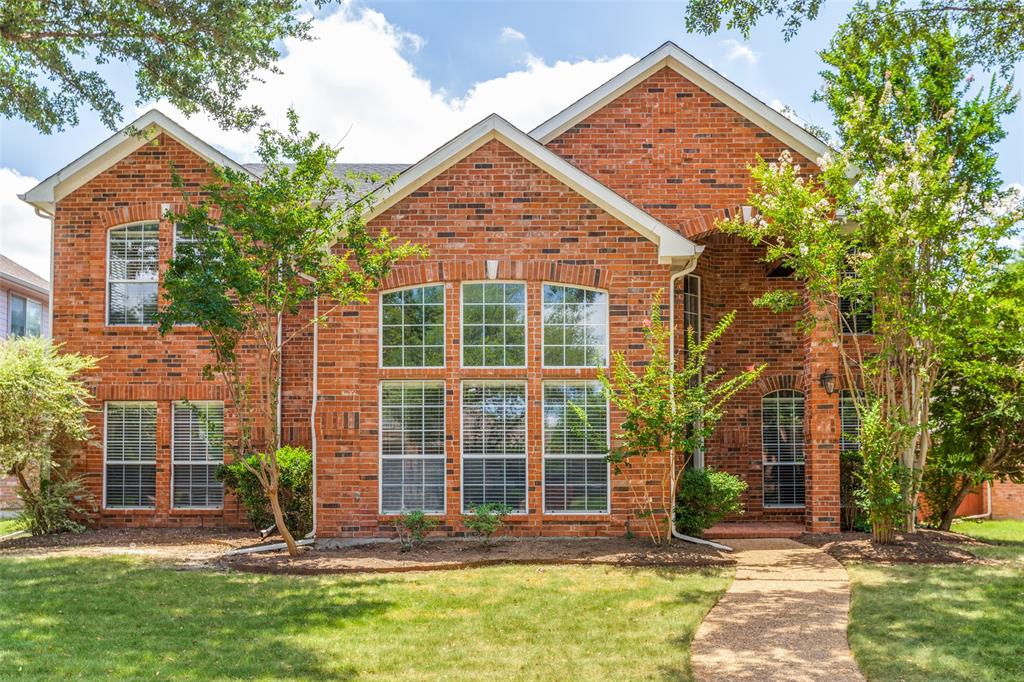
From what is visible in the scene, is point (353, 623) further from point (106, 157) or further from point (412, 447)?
point (106, 157)

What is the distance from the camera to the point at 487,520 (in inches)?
485

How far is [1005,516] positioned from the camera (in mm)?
19016

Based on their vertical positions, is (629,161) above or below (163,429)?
above

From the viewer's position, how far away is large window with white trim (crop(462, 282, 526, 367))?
13133 millimetres

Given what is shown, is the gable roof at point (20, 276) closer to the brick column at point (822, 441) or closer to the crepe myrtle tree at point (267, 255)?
the crepe myrtle tree at point (267, 255)

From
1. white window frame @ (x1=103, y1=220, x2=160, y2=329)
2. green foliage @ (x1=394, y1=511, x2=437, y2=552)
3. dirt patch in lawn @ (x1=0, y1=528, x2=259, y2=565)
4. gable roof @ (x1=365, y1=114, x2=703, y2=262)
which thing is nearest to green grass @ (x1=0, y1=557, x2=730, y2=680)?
dirt patch in lawn @ (x1=0, y1=528, x2=259, y2=565)

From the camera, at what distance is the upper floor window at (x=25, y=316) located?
27.1 metres

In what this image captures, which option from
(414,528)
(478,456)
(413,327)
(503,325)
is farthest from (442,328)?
(414,528)

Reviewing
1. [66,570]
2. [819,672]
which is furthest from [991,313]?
[66,570]

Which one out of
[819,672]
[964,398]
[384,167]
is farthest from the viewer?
[384,167]

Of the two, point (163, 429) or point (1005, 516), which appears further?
point (1005, 516)

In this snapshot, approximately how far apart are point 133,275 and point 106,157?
2049 mm

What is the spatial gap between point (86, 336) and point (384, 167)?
21.6ft

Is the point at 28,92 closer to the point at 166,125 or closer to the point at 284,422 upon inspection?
the point at 166,125
